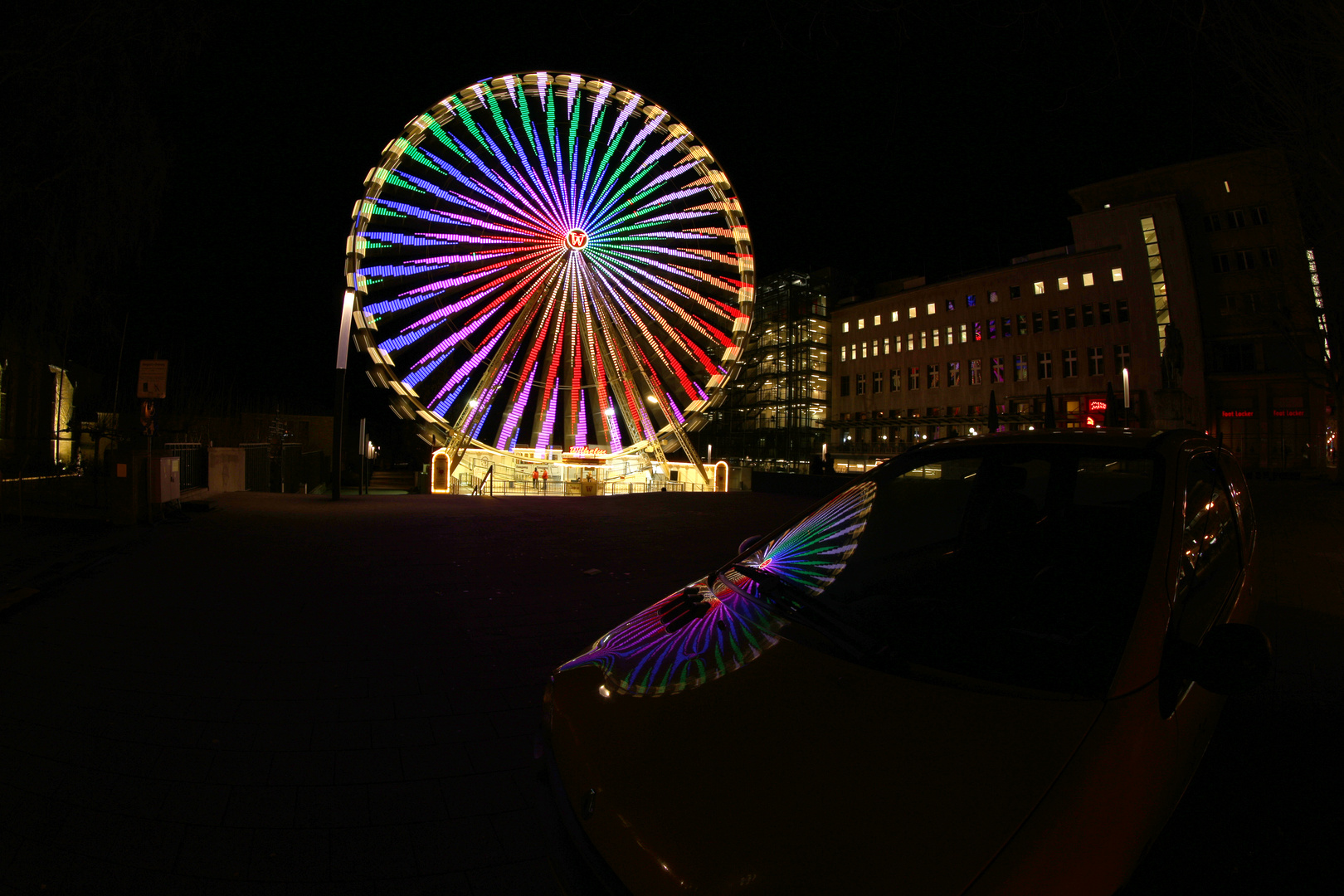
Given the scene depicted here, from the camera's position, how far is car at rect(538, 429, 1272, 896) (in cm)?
122

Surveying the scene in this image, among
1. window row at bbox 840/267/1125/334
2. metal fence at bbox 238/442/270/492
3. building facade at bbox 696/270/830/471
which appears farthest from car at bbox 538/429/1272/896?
building facade at bbox 696/270/830/471

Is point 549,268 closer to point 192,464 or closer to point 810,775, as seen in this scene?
point 192,464

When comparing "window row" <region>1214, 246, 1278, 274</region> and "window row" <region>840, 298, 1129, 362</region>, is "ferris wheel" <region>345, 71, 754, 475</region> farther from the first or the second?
"window row" <region>1214, 246, 1278, 274</region>

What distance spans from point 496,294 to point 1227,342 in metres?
45.2

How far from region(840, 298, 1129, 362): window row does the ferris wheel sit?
111ft

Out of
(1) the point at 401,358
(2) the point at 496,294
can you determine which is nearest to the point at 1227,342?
(2) the point at 496,294

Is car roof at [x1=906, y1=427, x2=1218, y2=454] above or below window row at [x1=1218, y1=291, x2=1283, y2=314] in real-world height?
below

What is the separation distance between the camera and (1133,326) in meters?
42.2

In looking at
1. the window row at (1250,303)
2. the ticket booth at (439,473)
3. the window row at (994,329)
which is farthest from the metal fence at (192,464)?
the window row at (994,329)

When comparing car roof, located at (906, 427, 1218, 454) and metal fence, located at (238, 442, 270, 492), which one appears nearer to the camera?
car roof, located at (906, 427, 1218, 454)

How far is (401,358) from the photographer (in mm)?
20469

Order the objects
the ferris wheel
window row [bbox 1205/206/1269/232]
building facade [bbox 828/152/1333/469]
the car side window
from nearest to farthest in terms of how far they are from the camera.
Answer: the car side window
the ferris wheel
building facade [bbox 828/152/1333/469]
window row [bbox 1205/206/1269/232]

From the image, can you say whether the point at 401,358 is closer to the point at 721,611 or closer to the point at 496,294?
the point at 496,294

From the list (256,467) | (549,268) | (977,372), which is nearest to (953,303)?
(977,372)
